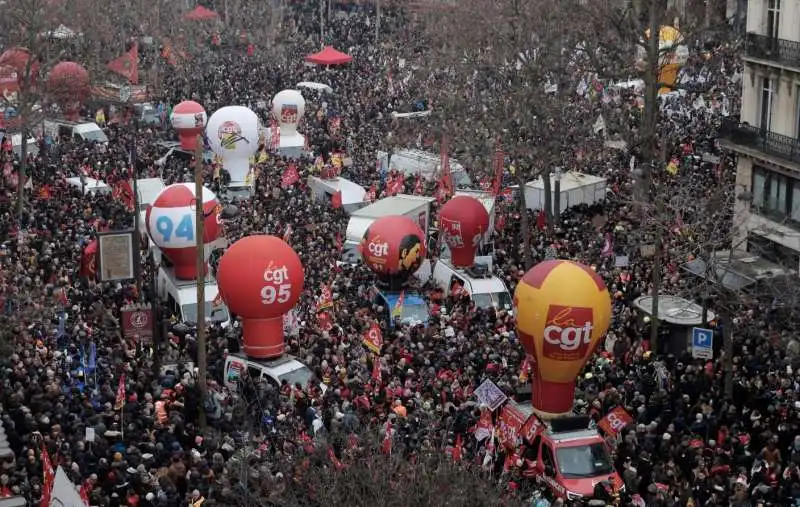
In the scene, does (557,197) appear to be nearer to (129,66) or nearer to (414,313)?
(414,313)

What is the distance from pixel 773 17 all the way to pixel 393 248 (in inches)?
454

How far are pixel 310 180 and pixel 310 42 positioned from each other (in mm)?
32897

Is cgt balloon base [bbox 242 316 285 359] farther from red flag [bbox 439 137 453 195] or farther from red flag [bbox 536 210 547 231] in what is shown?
red flag [bbox 439 137 453 195]

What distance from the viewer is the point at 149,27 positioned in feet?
244

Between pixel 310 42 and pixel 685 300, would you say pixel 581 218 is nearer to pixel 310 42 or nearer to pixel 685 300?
pixel 685 300

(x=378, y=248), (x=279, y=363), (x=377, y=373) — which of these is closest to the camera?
(x=377, y=373)

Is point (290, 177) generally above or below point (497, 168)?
below

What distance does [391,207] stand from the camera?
37.9 m

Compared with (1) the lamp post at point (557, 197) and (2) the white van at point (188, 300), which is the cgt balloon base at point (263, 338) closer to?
(2) the white van at point (188, 300)

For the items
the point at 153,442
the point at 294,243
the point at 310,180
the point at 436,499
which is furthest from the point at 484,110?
the point at 436,499

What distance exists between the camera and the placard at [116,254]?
29.0 m

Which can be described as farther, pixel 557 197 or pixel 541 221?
pixel 557 197

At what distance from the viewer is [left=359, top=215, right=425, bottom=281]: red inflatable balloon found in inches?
1310

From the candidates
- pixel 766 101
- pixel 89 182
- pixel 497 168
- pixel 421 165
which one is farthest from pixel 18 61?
pixel 766 101
